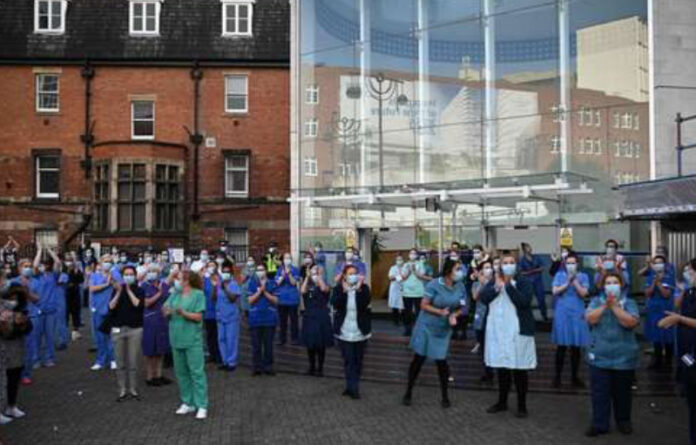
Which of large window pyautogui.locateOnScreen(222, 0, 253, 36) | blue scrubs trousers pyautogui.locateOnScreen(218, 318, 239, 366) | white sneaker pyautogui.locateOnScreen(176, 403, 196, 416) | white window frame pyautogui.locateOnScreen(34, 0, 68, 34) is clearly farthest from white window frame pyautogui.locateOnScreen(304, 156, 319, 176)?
white window frame pyautogui.locateOnScreen(34, 0, 68, 34)

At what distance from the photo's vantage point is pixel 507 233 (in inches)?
748

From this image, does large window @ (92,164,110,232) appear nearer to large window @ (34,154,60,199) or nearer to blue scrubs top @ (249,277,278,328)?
large window @ (34,154,60,199)

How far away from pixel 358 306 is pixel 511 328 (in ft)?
7.90

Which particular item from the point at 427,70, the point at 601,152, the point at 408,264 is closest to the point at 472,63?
the point at 427,70

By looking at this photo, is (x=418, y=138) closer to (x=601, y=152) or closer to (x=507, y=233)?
(x=507, y=233)

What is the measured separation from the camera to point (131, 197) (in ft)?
100

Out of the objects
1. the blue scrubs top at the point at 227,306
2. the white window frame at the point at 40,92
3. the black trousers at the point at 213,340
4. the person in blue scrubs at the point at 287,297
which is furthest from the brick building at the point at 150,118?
the blue scrubs top at the point at 227,306

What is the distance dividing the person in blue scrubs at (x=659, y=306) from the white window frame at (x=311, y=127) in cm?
1276

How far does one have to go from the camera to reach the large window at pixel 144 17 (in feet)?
108

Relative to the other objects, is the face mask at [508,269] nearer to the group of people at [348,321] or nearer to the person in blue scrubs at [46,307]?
the group of people at [348,321]

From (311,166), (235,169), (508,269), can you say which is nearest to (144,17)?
(235,169)

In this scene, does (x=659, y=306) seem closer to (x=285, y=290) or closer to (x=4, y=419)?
(x=285, y=290)

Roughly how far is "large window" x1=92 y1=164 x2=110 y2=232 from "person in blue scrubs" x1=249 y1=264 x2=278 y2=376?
19.8 meters

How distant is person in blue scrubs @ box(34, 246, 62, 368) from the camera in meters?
12.8
